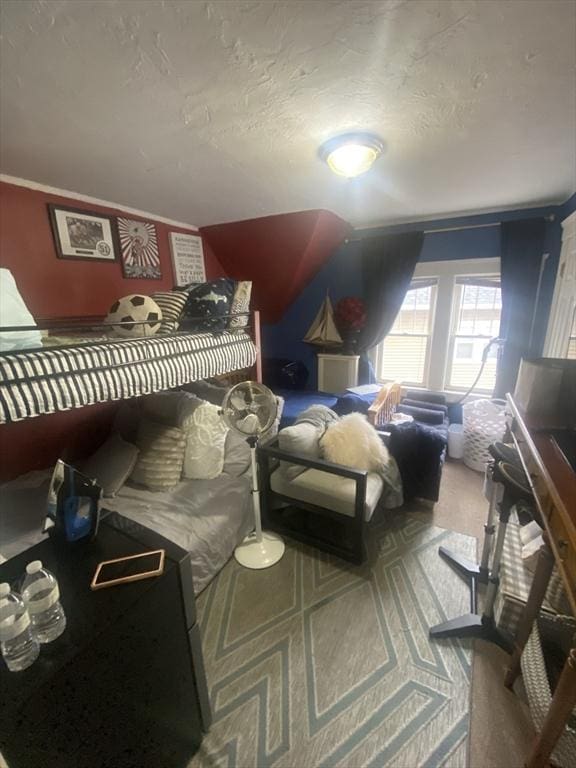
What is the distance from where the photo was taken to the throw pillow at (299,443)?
1979 mm

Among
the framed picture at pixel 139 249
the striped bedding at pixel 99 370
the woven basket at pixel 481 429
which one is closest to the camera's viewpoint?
the striped bedding at pixel 99 370

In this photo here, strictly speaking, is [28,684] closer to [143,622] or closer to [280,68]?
[143,622]

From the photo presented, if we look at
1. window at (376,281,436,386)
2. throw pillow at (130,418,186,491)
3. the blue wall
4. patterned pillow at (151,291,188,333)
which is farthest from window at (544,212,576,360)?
throw pillow at (130,418,186,491)

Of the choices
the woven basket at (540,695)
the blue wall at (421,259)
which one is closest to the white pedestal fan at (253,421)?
the woven basket at (540,695)

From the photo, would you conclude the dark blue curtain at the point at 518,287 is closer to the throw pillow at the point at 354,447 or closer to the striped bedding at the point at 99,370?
the throw pillow at the point at 354,447

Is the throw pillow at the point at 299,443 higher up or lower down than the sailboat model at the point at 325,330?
lower down

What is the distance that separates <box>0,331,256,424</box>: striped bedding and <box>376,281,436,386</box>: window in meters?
2.50

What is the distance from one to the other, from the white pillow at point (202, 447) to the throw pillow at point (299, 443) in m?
0.44

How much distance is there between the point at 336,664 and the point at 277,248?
3.25 metres

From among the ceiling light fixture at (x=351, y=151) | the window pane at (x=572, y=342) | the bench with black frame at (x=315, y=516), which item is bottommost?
the bench with black frame at (x=315, y=516)

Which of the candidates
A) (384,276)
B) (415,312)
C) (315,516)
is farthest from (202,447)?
(415,312)

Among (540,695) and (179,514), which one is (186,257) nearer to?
(179,514)

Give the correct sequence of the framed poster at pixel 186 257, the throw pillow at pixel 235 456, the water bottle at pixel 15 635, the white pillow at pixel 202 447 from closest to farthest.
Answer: the water bottle at pixel 15 635 < the white pillow at pixel 202 447 < the throw pillow at pixel 235 456 < the framed poster at pixel 186 257

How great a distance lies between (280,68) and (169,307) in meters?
1.22
